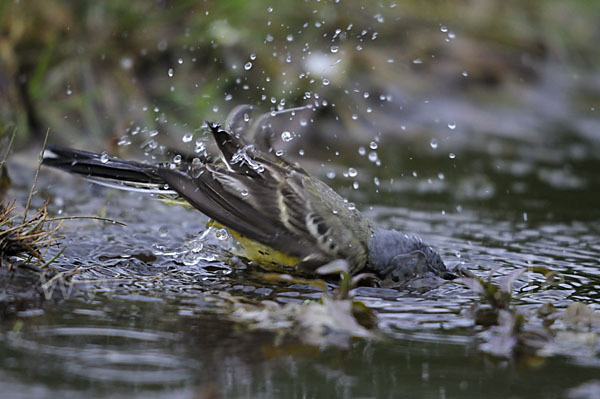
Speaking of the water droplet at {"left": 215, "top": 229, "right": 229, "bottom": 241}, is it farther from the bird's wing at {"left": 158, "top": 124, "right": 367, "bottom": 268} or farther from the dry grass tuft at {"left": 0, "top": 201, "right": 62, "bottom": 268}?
the dry grass tuft at {"left": 0, "top": 201, "right": 62, "bottom": 268}

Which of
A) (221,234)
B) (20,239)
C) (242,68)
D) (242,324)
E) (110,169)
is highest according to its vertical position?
(242,68)

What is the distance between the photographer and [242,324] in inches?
137

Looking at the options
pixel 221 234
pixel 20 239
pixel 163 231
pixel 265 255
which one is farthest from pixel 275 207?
pixel 20 239

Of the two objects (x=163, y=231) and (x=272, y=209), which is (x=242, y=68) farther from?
(x=272, y=209)

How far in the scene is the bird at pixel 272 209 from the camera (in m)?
4.31

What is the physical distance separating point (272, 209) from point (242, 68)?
3.80 meters

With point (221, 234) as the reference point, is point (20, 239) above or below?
below

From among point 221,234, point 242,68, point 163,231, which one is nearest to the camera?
point 221,234

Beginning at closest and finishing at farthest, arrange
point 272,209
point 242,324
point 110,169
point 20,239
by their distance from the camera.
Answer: point 242,324, point 20,239, point 272,209, point 110,169

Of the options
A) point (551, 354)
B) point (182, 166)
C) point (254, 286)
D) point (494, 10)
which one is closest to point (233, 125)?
point (182, 166)

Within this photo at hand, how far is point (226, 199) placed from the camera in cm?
437

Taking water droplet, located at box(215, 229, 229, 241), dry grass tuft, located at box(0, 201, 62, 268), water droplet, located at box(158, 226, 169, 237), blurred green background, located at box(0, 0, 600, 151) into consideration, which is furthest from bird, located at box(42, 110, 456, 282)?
blurred green background, located at box(0, 0, 600, 151)

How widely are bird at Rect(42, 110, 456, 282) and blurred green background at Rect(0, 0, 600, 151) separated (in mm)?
1303

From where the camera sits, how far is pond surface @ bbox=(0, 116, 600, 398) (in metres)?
2.86
